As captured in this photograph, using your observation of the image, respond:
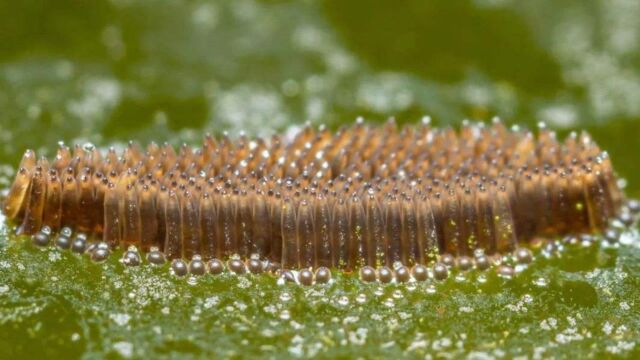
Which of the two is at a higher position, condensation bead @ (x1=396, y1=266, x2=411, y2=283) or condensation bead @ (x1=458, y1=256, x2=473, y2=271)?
condensation bead @ (x1=458, y1=256, x2=473, y2=271)

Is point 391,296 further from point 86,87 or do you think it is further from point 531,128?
point 86,87

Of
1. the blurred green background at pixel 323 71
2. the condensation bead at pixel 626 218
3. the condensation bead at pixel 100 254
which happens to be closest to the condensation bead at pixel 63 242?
the condensation bead at pixel 100 254

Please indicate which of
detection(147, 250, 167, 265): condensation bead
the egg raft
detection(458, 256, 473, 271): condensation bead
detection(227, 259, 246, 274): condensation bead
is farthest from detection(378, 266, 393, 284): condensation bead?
detection(147, 250, 167, 265): condensation bead

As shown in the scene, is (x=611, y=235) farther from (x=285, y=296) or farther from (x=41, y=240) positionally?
(x=41, y=240)

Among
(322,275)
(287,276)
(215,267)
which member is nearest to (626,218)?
(322,275)

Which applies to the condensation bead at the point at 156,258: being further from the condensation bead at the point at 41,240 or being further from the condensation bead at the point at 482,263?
the condensation bead at the point at 482,263

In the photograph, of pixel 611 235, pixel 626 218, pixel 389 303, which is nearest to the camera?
pixel 389 303

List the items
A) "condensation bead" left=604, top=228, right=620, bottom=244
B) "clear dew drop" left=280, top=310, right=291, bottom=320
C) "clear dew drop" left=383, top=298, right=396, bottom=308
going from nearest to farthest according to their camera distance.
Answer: "clear dew drop" left=280, top=310, right=291, bottom=320, "clear dew drop" left=383, top=298, right=396, bottom=308, "condensation bead" left=604, top=228, right=620, bottom=244

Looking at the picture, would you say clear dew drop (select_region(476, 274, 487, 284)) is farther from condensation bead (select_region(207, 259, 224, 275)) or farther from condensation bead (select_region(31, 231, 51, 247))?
condensation bead (select_region(31, 231, 51, 247))

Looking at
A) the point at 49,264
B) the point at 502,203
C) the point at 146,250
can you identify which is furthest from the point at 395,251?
the point at 49,264
